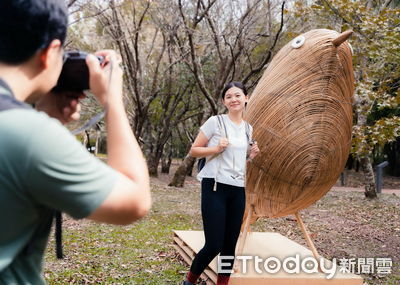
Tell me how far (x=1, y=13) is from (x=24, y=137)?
26cm

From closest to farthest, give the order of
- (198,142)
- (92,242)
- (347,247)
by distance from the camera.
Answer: (198,142) → (92,242) → (347,247)

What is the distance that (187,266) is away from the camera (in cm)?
544

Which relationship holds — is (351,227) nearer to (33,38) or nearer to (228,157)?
(228,157)

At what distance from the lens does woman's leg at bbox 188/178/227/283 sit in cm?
375

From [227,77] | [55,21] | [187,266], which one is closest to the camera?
[55,21]

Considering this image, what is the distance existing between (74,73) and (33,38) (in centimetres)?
23

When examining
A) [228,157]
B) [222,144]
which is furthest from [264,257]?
[222,144]

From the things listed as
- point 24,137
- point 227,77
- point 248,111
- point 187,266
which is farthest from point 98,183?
point 227,77

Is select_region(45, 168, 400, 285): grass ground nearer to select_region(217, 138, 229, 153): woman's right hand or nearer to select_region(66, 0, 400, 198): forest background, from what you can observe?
select_region(66, 0, 400, 198): forest background

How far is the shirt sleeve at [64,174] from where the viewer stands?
0.84 meters

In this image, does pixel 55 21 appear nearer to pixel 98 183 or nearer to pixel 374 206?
pixel 98 183

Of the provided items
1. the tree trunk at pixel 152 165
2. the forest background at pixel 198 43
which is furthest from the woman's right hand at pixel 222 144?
the tree trunk at pixel 152 165

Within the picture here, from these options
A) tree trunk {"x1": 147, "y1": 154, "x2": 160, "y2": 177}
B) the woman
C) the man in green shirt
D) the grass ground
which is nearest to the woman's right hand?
the woman

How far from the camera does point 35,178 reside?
85 cm
